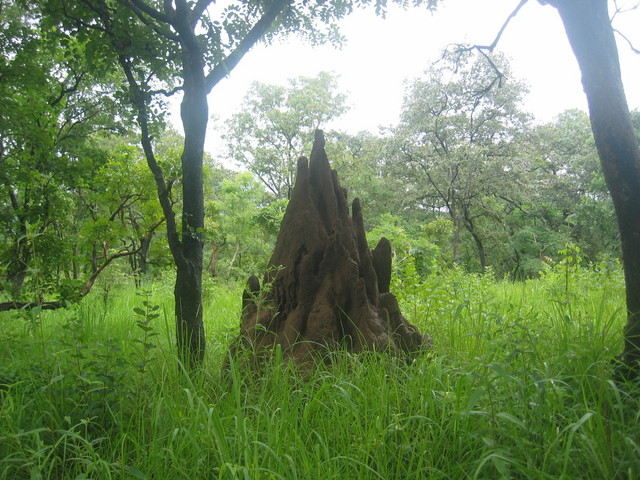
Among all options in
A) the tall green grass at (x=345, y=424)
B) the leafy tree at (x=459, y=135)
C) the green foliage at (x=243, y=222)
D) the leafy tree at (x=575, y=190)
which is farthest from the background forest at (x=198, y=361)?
the leafy tree at (x=575, y=190)

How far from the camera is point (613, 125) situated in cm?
286

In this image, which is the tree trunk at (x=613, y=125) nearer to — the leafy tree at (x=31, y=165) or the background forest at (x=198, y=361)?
the background forest at (x=198, y=361)

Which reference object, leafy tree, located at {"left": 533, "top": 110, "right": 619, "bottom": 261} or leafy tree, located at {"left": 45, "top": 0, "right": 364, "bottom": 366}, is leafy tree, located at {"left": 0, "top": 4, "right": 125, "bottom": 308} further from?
leafy tree, located at {"left": 533, "top": 110, "right": 619, "bottom": 261}

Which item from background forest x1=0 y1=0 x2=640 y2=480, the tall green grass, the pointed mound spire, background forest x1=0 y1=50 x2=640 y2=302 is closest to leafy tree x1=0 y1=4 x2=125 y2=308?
background forest x1=0 y1=0 x2=640 y2=480

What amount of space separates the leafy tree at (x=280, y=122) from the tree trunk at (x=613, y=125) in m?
25.8

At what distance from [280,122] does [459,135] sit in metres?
12.6

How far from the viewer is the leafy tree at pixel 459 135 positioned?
71.0 feet

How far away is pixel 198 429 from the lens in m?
2.25

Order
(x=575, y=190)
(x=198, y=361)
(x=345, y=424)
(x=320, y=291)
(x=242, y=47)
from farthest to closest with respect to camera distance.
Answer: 1. (x=575, y=190)
2. (x=242, y=47)
3. (x=320, y=291)
4. (x=198, y=361)
5. (x=345, y=424)

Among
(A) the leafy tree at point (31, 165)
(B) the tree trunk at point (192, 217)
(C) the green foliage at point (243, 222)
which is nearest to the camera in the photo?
(B) the tree trunk at point (192, 217)

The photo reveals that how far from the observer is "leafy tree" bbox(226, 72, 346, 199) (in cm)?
2911

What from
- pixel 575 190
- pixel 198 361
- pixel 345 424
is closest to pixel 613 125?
pixel 345 424

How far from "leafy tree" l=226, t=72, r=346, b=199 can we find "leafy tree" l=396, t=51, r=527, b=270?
26.6ft

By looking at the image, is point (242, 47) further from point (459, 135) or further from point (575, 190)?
point (575, 190)
